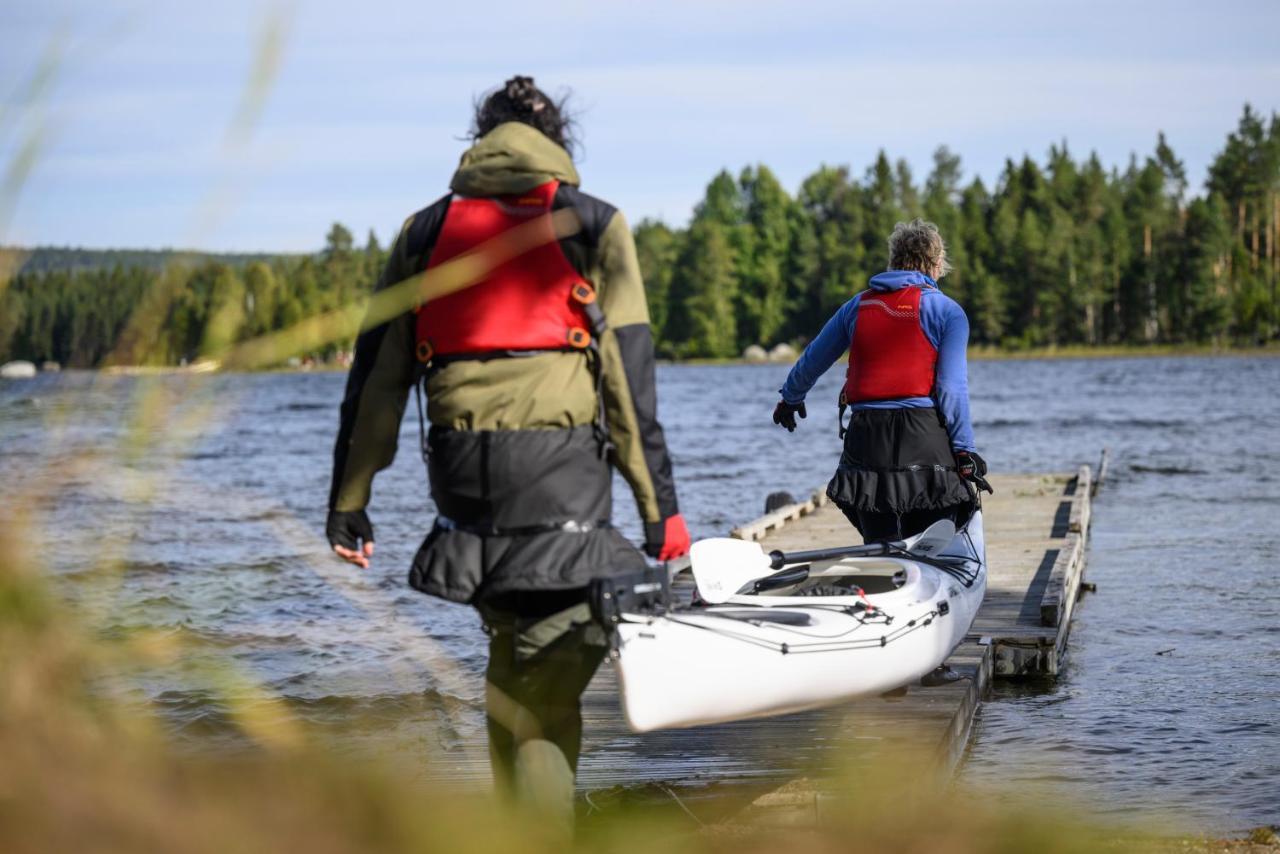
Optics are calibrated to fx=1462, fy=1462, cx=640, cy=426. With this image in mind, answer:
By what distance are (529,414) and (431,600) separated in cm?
938

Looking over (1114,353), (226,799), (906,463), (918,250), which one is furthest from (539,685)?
(1114,353)

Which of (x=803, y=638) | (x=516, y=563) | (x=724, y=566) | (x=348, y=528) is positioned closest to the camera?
(x=516, y=563)

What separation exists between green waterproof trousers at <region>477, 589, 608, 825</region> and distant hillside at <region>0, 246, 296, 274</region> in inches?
46.0

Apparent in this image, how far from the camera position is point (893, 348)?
19.9 feet

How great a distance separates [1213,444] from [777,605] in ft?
90.6

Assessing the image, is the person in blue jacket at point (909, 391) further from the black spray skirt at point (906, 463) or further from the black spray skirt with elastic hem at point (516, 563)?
the black spray skirt with elastic hem at point (516, 563)

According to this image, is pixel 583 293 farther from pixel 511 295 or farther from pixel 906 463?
pixel 906 463

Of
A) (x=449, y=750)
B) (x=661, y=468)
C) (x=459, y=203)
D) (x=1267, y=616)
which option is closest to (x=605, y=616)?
(x=661, y=468)

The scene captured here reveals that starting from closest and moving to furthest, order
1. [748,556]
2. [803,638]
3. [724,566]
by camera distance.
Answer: [803,638] < [724,566] < [748,556]

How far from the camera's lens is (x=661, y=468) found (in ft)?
11.9

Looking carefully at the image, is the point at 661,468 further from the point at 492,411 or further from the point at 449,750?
the point at 449,750

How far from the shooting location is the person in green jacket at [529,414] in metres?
3.54

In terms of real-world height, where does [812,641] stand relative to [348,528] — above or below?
below

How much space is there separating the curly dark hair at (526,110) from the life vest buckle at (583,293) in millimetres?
414
